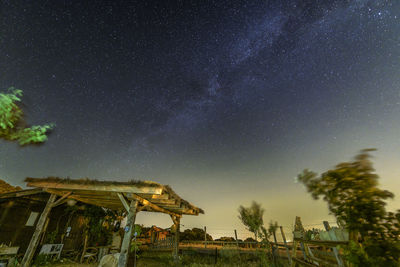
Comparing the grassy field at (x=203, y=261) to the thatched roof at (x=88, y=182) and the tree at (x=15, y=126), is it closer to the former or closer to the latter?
the thatched roof at (x=88, y=182)

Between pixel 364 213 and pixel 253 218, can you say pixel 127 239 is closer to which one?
pixel 364 213

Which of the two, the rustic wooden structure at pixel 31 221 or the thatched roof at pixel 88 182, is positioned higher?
the thatched roof at pixel 88 182

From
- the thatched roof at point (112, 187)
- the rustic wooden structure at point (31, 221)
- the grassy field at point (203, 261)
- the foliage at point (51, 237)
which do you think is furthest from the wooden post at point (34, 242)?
the foliage at point (51, 237)

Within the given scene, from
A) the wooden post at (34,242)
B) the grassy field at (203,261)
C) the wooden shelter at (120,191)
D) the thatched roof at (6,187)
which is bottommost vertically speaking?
the grassy field at (203,261)

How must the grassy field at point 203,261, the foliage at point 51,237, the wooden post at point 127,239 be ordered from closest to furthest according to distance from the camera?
the wooden post at point 127,239 → the grassy field at point 203,261 → the foliage at point 51,237

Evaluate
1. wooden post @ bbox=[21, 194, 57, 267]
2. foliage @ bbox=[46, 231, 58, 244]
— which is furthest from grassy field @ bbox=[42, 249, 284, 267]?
wooden post @ bbox=[21, 194, 57, 267]

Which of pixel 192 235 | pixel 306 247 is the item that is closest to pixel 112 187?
pixel 306 247

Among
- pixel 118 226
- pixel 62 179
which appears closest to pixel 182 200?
pixel 62 179

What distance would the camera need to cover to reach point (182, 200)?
8117mm

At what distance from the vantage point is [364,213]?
7.63 feet

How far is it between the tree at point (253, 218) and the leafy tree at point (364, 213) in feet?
33.9

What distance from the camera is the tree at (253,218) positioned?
1217cm

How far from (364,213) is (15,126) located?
14.9 m

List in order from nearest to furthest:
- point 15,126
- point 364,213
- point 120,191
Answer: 1. point 364,213
2. point 120,191
3. point 15,126
